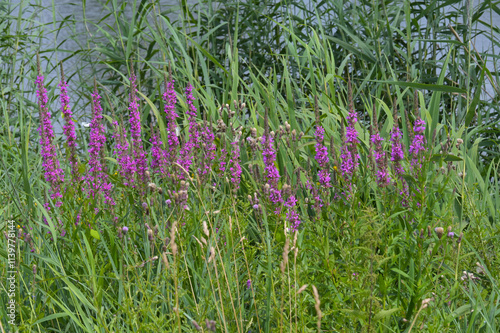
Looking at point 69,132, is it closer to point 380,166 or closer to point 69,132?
point 69,132

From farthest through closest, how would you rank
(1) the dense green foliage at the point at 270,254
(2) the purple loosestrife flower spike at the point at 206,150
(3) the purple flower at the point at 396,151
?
(2) the purple loosestrife flower spike at the point at 206,150 → (3) the purple flower at the point at 396,151 → (1) the dense green foliage at the point at 270,254

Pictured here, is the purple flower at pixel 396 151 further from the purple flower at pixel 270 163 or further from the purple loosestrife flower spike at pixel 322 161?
the purple flower at pixel 270 163

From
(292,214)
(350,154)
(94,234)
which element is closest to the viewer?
(94,234)

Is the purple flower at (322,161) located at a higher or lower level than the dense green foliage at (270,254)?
higher

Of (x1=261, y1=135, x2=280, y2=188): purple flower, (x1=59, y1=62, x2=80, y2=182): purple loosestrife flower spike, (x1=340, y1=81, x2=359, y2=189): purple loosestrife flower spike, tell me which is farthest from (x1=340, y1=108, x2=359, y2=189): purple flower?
(x1=59, y1=62, x2=80, y2=182): purple loosestrife flower spike

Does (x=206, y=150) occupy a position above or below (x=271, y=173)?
above

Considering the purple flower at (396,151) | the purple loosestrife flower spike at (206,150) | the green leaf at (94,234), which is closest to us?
the green leaf at (94,234)

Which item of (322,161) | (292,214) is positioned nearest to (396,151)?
(322,161)

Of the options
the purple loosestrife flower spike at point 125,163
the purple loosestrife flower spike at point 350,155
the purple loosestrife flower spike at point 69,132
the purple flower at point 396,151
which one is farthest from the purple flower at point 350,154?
the purple loosestrife flower spike at point 69,132

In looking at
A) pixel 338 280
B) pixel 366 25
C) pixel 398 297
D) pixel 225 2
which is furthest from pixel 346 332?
pixel 225 2

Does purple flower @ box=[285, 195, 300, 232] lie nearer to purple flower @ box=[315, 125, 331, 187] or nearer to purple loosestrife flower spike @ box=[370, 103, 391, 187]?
purple flower @ box=[315, 125, 331, 187]

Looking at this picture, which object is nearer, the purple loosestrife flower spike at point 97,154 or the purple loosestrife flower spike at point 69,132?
the purple loosestrife flower spike at point 69,132

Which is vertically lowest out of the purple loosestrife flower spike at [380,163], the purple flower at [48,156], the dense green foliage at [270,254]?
the dense green foliage at [270,254]

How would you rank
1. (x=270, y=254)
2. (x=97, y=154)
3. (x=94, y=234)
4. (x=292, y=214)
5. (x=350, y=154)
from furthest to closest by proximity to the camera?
(x=97, y=154) → (x=350, y=154) → (x=292, y=214) → (x=94, y=234) → (x=270, y=254)
